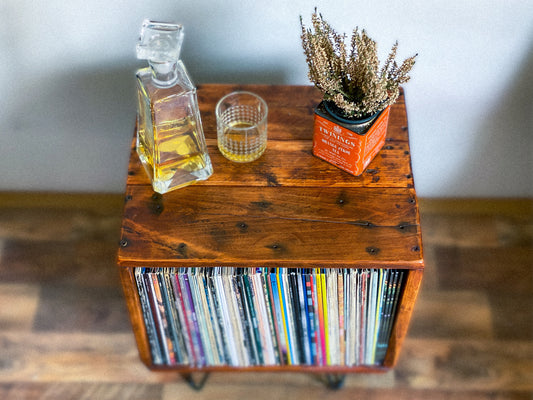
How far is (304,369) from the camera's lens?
1323 mm

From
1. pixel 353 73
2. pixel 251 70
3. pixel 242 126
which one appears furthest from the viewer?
pixel 251 70

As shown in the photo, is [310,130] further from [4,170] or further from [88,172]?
[4,170]

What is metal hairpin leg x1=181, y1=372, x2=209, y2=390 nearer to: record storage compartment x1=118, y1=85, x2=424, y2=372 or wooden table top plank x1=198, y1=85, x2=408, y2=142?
record storage compartment x1=118, y1=85, x2=424, y2=372

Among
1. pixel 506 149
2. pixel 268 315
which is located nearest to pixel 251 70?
pixel 268 315

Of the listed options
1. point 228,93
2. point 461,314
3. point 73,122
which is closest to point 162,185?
point 228,93

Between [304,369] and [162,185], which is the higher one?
[162,185]

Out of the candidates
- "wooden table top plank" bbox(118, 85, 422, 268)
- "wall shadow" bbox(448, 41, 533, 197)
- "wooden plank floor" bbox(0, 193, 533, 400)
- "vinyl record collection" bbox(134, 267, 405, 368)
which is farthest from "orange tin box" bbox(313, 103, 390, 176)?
"wooden plank floor" bbox(0, 193, 533, 400)

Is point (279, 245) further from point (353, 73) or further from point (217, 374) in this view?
point (217, 374)

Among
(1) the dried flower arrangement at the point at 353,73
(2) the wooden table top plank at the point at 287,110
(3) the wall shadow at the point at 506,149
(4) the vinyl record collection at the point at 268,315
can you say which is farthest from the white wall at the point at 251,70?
(4) the vinyl record collection at the point at 268,315

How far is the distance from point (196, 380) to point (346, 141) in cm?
74

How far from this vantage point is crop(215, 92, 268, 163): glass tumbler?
3.48ft

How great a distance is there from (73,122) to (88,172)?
0.62ft

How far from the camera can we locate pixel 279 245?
39.2 inches

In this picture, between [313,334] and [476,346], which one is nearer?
[313,334]
